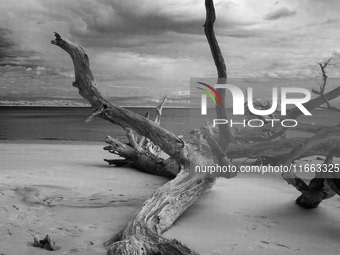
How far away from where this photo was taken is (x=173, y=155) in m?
4.43

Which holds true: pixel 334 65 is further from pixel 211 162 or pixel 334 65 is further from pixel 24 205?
pixel 24 205

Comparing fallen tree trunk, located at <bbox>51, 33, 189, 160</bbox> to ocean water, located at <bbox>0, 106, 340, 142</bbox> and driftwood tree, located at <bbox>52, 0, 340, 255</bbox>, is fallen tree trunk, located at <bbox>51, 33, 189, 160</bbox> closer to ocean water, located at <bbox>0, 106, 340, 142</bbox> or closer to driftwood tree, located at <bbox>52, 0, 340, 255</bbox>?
driftwood tree, located at <bbox>52, 0, 340, 255</bbox>

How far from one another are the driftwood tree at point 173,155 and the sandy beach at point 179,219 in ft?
0.71

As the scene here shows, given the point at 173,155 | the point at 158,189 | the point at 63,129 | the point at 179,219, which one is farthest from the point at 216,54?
the point at 63,129

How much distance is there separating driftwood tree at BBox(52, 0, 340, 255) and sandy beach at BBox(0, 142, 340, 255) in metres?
0.22

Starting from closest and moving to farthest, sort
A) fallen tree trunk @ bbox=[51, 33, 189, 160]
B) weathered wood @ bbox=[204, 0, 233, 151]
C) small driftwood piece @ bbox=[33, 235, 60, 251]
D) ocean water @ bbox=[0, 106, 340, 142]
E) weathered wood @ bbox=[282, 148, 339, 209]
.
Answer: small driftwood piece @ bbox=[33, 235, 60, 251], weathered wood @ bbox=[282, 148, 339, 209], weathered wood @ bbox=[204, 0, 233, 151], fallen tree trunk @ bbox=[51, 33, 189, 160], ocean water @ bbox=[0, 106, 340, 142]

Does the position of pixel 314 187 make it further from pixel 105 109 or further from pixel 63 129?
pixel 63 129

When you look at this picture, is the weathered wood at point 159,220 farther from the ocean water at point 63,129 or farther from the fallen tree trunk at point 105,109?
the ocean water at point 63,129

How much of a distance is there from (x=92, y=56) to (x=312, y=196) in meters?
38.8

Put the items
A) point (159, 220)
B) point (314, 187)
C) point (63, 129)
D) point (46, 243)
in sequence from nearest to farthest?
point (46, 243), point (159, 220), point (314, 187), point (63, 129)

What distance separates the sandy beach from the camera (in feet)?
8.56

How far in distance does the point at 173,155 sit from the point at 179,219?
1315mm

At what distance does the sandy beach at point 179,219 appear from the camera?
261 centimetres

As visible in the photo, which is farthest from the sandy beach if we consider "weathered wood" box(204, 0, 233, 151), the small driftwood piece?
"weathered wood" box(204, 0, 233, 151)
